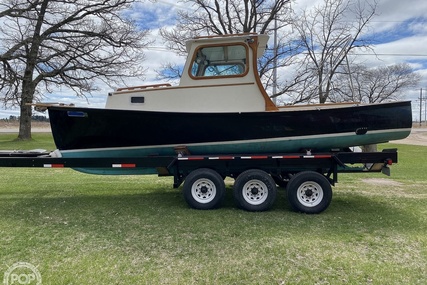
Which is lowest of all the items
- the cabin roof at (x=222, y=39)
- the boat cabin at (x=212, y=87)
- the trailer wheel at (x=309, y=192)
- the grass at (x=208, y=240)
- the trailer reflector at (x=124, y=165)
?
the grass at (x=208, y=240)

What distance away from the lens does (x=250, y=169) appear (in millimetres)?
4953

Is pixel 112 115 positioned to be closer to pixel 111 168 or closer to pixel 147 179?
pixel 111 168

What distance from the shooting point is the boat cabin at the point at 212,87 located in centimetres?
499

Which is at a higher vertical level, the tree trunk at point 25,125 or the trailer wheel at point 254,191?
the tree trunk at point 25,125

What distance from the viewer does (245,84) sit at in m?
5.02

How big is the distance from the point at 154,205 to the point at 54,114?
206cm

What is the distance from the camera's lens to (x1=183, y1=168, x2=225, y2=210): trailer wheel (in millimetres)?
4789

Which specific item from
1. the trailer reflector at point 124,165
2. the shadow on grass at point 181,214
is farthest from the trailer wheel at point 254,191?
the trailer reflector at point 124,165

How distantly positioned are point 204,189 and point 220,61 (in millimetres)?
2042

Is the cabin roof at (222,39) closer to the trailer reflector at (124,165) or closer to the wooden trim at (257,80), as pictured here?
the wooden trim at (257,80)

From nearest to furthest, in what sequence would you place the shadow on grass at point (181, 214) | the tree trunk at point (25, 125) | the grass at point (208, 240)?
the grass at point (208, 240), the shadow on grass at point (181, 214), the tree trunk at point (25, 125)

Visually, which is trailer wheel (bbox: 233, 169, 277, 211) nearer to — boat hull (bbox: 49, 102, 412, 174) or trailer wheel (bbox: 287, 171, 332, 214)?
trailer wheel (bbox: 287, 171, 332, 214)

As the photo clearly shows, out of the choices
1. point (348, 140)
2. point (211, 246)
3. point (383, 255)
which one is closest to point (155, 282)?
point (211, 246)

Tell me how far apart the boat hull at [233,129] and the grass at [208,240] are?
38.2 inches
